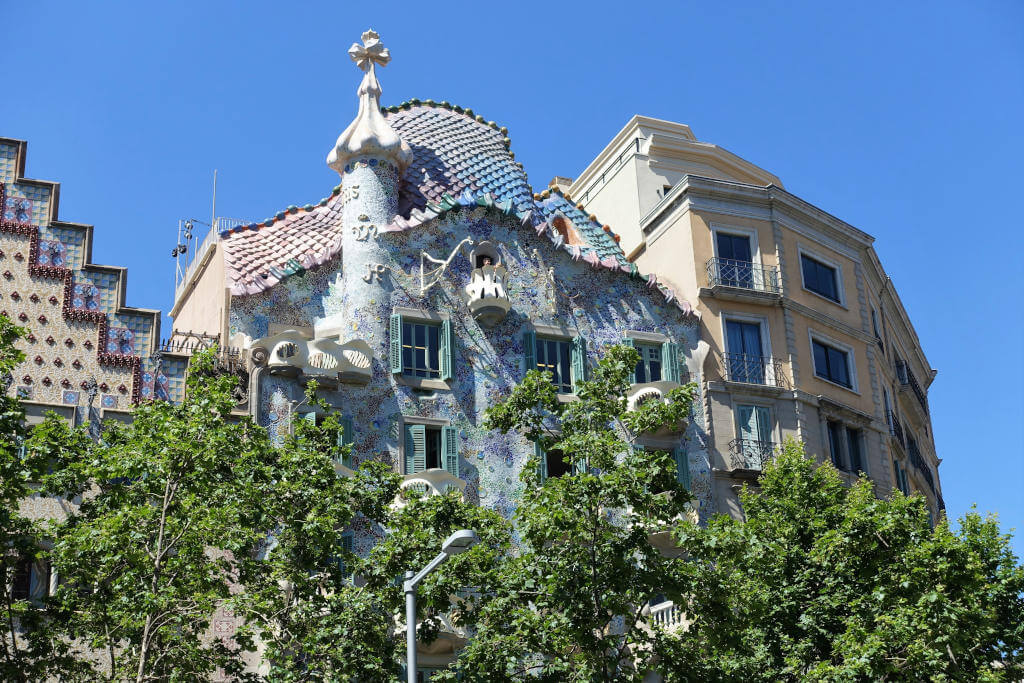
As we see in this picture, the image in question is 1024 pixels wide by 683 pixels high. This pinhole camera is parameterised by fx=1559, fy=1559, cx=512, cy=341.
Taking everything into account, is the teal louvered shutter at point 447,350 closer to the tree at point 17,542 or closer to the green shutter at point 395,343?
the green shutter at point 395,343

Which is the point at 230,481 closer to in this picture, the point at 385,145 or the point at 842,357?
the point at 385,145

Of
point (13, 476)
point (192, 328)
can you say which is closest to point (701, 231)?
point (192, 328)

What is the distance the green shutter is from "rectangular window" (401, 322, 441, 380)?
0.18 m

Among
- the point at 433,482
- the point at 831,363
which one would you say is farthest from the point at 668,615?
the point at 831,363

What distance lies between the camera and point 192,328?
130ft

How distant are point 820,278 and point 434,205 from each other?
38.7ft

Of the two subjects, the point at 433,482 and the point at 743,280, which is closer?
the point at 433,482

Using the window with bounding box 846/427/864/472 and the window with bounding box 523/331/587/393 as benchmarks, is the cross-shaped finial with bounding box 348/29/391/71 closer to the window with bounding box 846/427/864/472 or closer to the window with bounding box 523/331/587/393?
the window with bounding box 523/331/587/393

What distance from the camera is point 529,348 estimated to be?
125ft

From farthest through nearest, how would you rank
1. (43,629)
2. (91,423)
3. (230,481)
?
(91,423) < (230,481) < (43,629)

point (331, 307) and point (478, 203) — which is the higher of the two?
point (478, 203)

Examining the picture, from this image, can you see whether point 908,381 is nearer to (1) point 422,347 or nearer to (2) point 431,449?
(1) point 422,347

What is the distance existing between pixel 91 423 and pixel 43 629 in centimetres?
767

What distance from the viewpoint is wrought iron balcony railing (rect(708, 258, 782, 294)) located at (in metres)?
41.2
